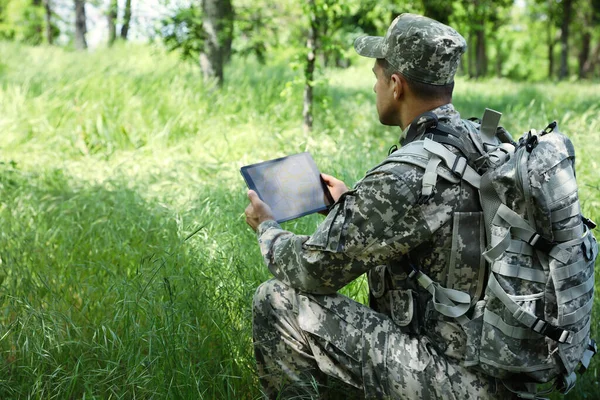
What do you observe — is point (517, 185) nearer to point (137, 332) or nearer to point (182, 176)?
point (137, 332)

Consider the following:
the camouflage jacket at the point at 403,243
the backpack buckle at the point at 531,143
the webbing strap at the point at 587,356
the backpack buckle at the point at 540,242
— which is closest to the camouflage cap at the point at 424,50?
the camouflage jacket at the point at 403,243

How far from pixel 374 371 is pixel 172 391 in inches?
29.3

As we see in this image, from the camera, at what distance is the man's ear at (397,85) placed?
89.6 inches

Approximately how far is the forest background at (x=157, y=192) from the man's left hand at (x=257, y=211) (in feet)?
1.41

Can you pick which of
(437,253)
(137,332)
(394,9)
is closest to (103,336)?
(137,332)

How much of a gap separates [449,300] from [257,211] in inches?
31.5

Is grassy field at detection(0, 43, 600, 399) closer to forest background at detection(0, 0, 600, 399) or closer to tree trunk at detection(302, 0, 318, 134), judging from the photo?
forest background at detection(0, 0, 600, 399)

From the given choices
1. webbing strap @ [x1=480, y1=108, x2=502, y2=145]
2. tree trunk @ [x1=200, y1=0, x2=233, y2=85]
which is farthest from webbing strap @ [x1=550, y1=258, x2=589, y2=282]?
tree trunk @ [x1=200, y1=0, x2=233, y2=85]

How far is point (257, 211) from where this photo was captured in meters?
2.49

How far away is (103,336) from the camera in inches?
106

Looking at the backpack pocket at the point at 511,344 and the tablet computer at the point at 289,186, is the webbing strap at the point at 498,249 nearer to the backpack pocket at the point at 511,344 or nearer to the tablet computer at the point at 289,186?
the backpack pocket at the point at 511,344

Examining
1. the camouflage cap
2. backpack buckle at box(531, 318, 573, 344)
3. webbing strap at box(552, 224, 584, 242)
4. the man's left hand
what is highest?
the camouflage cap

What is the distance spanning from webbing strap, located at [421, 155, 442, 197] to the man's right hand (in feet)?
2.39

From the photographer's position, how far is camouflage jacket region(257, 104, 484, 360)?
204cm
